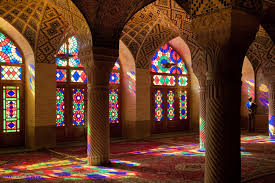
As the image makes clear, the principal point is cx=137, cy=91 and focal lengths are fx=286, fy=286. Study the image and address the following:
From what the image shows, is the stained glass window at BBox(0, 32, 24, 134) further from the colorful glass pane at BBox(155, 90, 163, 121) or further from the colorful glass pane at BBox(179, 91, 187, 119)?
the colorful glass pane at BBox(179, 91, 187, 119)

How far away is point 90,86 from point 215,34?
3557mm

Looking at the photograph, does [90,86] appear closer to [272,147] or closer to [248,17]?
[248,17]

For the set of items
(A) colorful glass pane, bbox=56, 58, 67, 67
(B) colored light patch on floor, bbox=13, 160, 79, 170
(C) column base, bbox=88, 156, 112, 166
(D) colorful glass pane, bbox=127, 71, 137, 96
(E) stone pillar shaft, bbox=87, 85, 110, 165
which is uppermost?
(A) colorful glass pane, bbox=56, 58, 67, 67

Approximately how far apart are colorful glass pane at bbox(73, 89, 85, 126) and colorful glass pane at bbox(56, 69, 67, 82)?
0.60 metres

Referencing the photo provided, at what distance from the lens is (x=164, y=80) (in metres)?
13.2

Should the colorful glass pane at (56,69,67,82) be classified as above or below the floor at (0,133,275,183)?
above

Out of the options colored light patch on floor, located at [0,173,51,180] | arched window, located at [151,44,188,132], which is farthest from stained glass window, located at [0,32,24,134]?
arched window, located at [151,44,188,132]

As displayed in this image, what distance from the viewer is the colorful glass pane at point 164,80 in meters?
12.9

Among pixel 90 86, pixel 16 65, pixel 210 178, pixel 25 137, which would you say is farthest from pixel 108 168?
pixel 16 65

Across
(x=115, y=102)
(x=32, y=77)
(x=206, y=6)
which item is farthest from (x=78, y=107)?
(x=206, y=6)

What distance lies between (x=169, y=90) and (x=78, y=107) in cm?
454

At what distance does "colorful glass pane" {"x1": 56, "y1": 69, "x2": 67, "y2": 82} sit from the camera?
10422 millimetres

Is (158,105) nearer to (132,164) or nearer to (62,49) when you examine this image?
(62,49)

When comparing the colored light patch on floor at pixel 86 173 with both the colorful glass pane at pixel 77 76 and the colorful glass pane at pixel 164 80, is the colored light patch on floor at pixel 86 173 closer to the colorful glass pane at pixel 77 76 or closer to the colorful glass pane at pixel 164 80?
the colorful glass pane at pixel 77 76
